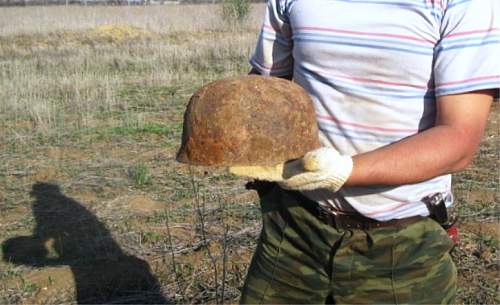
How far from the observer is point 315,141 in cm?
167

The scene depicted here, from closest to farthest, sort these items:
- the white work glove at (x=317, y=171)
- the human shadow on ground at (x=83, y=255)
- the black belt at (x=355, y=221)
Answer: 1. the white work glove at (x=317, y=171)
2. the black belt at (x=355, y=221)
3. the human shadow on ground at (x=83, y=255)

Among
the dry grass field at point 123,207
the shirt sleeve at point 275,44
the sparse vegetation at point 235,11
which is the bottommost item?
the sparse vegetation at point 235,11

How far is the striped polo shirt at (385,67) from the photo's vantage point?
1515 mm

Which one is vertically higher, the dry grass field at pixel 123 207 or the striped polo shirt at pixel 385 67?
the striped polo shirt at pixel 385 67

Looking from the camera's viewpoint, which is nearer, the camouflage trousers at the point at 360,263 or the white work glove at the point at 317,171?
the white work glove at the point at 317,171

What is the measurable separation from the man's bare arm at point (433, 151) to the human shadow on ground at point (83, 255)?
2389 millimetres

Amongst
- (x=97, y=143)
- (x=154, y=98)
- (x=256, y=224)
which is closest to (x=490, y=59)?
(x=256, y=224)

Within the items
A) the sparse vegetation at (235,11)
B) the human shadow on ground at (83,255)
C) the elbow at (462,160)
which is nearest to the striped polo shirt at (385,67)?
the elbow at (462,160)

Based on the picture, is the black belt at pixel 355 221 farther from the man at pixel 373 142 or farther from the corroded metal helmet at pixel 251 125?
the corroded metal helmet at pixel 251 125

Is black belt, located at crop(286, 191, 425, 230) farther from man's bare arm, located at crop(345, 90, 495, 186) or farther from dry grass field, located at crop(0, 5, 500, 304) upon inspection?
dry grass field, located at crop(0, 5, 500, 304)

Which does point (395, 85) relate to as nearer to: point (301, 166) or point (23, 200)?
point (301, 166)

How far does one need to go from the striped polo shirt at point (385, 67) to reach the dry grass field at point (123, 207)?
155cm

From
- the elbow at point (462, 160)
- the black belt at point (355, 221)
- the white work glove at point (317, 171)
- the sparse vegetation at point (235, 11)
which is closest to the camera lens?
the white work glove at point (317, 171)

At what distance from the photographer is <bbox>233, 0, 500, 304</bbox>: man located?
59.1 inches
